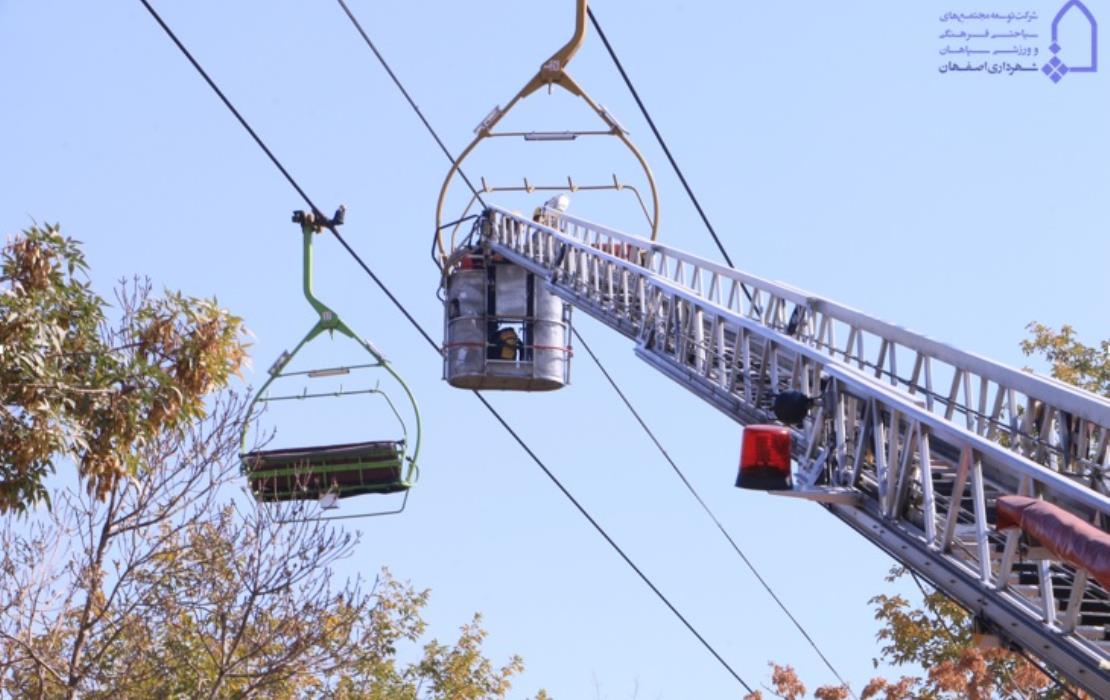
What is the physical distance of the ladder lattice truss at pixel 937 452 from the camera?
993cm

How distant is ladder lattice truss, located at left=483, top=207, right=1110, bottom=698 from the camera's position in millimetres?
9930

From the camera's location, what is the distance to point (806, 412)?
1293 cm

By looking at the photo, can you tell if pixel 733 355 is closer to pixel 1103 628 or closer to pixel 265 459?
pixel 265 459

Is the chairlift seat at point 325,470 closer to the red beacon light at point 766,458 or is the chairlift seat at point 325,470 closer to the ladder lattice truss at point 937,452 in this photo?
the ladder lattice truss at point 937,452

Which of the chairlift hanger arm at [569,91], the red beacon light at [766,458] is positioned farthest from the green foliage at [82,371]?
the chairlift hanger arm at [569,91]

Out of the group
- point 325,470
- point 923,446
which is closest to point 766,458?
point 923,446

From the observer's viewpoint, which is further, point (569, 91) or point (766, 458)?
point (569, 91)

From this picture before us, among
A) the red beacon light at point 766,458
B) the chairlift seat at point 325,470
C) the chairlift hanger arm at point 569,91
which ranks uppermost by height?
the chairlift hanger arm at point 569,91

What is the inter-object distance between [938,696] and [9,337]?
12997 millimetres

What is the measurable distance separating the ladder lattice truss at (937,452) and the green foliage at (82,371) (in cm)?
387

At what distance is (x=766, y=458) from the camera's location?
37.3 feet

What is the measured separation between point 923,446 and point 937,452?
0.50m

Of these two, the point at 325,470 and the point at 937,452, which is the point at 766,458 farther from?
the point at 325,470

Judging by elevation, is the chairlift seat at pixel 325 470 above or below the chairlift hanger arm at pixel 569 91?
below
